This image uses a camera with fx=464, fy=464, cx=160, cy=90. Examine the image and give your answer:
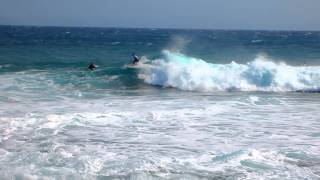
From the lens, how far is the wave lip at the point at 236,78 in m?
24.8

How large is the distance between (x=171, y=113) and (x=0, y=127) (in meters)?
5.83

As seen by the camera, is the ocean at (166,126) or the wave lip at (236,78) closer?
the ocean at (166,126)

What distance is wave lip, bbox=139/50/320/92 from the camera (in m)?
24.8

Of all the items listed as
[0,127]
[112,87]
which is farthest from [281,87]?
[0,127]

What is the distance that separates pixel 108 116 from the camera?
621 inches

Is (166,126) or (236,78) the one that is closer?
(166,126)

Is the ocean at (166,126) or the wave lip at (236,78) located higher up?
the wave lip at (236,78)

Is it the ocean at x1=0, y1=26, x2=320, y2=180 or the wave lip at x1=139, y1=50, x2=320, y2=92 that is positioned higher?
the wave lip at x1=139, y1=50, x2=320, y2=92

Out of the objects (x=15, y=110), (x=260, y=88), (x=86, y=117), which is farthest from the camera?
(x=260, y=88)

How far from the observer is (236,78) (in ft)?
85.7

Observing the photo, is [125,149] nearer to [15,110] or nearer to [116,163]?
[116,163]

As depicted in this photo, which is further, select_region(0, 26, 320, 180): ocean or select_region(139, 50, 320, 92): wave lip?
select_region(139, 50, 320, 92): wave lip

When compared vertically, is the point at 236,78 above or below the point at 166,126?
above

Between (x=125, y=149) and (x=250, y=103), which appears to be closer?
(x=125, y=149)
